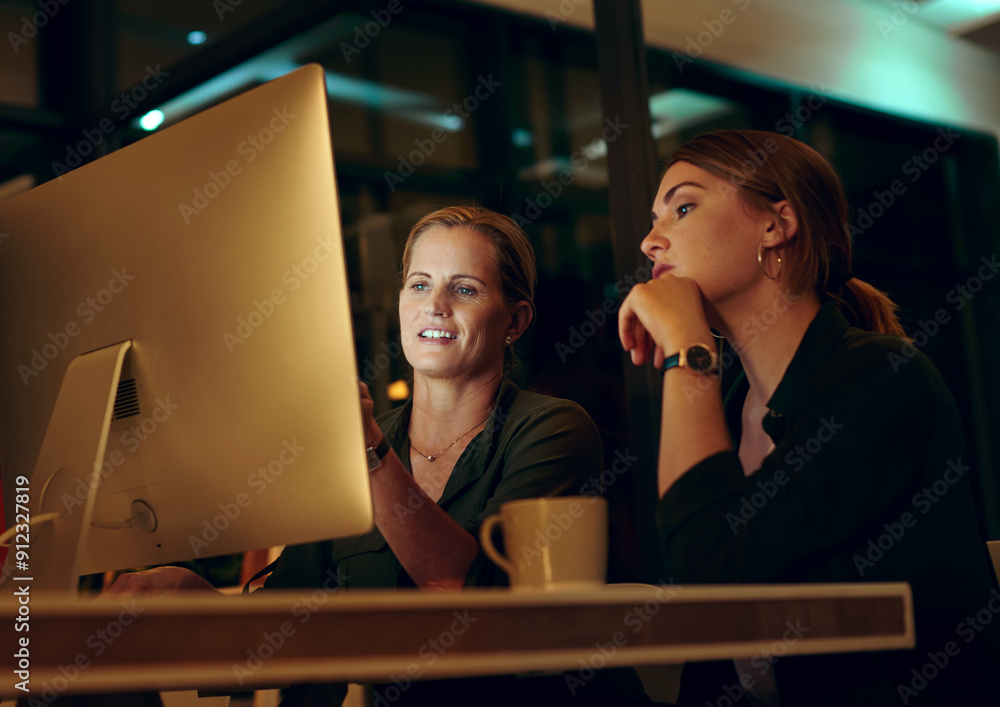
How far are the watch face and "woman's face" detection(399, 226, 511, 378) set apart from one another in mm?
518

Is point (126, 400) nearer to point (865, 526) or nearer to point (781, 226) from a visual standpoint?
point (865, 526)

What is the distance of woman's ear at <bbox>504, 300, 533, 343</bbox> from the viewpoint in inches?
66.1

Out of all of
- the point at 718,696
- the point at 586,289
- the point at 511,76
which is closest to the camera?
the point at 718,696

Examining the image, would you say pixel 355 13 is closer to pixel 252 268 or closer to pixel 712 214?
pixel 712 214

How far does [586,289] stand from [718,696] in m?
1.21

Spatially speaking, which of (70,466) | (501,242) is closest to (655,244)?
(501,242)

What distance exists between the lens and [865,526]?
106 cm

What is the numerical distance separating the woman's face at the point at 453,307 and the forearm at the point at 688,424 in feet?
1.68

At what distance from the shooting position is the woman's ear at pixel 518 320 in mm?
1679

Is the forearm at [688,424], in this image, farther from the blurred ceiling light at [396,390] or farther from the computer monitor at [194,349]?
the blurred ceiling light at [396,390]

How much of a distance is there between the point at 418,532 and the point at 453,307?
1.64ft

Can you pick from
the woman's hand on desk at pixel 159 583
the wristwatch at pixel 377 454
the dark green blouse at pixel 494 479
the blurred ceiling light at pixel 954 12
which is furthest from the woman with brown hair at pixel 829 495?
the blurred ceiling light at pixel 954 12

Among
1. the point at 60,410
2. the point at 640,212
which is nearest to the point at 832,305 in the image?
the point at 640,212

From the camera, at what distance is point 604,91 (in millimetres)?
1989
